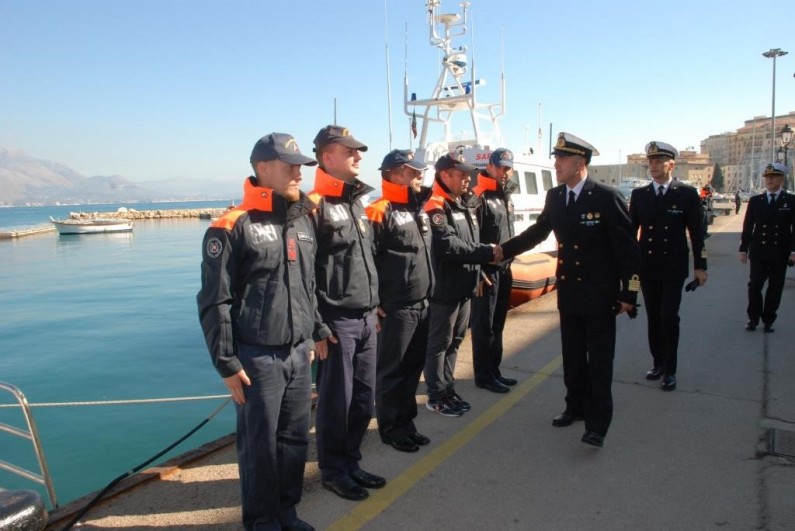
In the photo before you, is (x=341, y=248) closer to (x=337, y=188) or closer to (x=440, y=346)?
(x=337, y=188)

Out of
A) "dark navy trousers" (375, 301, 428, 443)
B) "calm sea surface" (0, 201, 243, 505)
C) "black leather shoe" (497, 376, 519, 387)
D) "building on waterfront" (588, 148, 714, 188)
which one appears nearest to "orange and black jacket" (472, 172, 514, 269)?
"black leather shoe" (497, 376, 519, 387)

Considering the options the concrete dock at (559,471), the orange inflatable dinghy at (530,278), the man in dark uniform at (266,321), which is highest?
the man in dark uniform at (266,321)

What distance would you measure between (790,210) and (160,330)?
42.8 feet

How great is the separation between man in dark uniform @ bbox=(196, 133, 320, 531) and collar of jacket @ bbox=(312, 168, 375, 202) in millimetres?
437

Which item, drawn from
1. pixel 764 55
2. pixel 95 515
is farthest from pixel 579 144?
pixel 764 55

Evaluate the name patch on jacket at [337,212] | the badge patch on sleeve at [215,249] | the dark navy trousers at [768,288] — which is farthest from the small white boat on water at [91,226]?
the badge patch on sleeve at [215,249]

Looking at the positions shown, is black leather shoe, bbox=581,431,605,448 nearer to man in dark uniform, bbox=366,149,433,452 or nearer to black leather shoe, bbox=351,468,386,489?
man in dark uniform, bbox=366,149,433,452

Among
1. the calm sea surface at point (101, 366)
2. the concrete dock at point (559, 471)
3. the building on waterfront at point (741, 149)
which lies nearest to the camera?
the concrete dock at point (559, 471)

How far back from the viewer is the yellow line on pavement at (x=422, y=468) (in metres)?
3.05

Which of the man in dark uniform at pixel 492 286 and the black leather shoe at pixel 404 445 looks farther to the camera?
the man in dark uniform at pixel 492 286

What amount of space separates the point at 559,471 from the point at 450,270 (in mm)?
1629

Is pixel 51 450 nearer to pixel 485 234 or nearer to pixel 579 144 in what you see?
pixel 485 234

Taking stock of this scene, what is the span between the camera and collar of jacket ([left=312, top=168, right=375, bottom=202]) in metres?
3.31

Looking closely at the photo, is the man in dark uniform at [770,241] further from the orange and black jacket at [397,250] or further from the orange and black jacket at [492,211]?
the orange and black jacket at [397,250]
